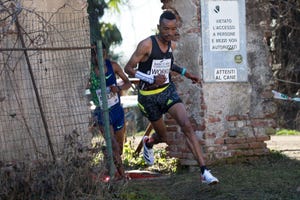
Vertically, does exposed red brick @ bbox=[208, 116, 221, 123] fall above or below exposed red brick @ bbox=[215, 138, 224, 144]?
above

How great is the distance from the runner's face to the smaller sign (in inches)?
54.6

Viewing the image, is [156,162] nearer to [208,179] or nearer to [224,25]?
[224,25]

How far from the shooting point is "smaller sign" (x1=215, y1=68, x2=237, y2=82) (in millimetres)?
9484

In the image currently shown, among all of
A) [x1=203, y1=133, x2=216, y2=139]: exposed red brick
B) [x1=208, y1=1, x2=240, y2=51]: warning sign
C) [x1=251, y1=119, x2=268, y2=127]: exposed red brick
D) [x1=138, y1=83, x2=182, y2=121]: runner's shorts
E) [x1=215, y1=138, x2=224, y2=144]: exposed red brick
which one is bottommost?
[x1=215, y1=138, x2=224, y2=144]: exposed red brick

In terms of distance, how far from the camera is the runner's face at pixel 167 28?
8.23 m

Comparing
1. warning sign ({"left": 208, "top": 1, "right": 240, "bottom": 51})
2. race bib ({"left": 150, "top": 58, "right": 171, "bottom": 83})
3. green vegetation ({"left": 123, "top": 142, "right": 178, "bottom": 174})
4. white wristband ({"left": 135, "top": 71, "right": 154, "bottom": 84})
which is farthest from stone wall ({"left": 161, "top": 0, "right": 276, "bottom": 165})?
white wristband ({"left": 135, "top": 71, "right": 154, "bottom": 84})

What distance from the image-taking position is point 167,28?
8266 millimetres

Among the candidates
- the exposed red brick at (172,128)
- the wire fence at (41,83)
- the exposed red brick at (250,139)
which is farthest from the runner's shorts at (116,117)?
the exposed red brick at (250,139)

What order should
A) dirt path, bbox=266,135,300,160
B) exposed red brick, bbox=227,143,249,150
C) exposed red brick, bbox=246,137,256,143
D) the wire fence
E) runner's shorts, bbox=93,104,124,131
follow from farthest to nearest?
dirt path, bbox=266,135,300,160
exposed red brick, bbox=246,137,256,143
exposed red brick, bbox=227,143,249,150
runner's shorts, bbox=93,104,124,131
the wire fence

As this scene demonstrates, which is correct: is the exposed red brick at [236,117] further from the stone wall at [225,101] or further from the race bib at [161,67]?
the race bib at [161,67]

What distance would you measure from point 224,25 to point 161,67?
5.18 ft

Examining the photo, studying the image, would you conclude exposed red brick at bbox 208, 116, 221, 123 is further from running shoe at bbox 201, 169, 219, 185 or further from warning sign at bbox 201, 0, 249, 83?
running shoe at bbox 201, 169, 219, 185

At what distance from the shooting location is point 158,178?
9133mm

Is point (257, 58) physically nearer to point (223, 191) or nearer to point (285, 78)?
point (223, 191)
